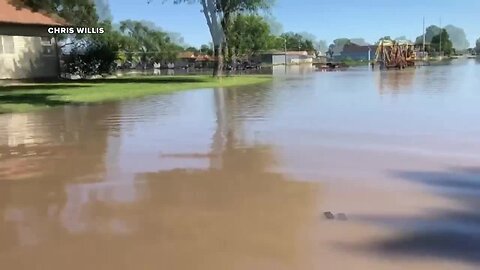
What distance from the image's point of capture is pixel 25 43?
3262 centimetres

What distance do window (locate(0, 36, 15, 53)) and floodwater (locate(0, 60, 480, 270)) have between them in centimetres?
1964

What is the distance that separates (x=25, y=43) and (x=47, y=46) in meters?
2.14

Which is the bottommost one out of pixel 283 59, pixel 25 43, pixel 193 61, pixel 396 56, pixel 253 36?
pixel 283 59

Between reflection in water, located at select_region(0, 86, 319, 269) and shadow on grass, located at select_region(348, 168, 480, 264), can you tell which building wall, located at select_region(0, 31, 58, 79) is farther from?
shadow on grass, located at select_region(348, 168, 480, 264)

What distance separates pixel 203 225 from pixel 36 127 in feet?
29.4

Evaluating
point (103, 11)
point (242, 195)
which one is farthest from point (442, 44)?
point (242, 195)

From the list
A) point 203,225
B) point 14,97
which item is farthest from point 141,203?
point 14,97

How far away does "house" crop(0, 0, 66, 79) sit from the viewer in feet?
103

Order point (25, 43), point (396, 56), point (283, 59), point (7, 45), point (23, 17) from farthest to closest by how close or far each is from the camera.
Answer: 1. point (283, 59)
2. point (396, 56)
3. point (25, 43)
4. point (23, 17)
5. point (7, 45)

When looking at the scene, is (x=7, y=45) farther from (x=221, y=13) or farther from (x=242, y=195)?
(x=242, y=195)

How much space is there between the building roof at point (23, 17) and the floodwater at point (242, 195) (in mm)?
19343

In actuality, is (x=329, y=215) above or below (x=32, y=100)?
below

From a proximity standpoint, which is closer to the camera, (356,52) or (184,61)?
(184,61)

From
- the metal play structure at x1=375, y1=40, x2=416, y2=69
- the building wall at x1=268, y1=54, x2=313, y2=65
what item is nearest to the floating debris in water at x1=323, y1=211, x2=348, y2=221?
the metal play structure at x1=375, y1=40, x2=416, y2=69
